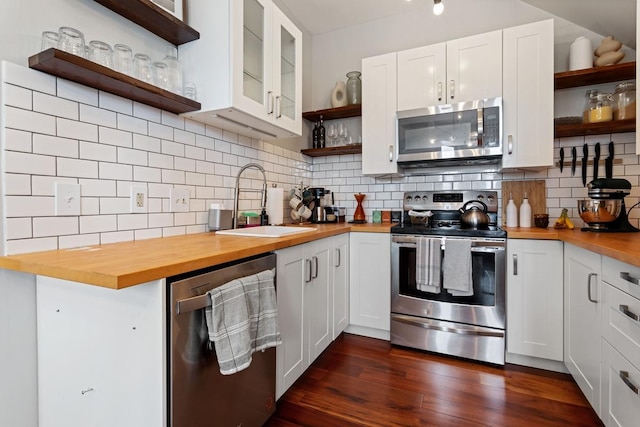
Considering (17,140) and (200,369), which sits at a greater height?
(17,140)

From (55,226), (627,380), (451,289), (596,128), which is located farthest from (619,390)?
(55,226)

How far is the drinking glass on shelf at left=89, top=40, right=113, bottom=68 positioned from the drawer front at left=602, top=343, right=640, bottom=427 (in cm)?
228

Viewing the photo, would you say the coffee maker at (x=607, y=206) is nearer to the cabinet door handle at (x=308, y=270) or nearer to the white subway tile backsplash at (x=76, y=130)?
the cabinet door handle at (x=308, y=270)

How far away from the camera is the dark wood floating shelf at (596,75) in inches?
78.0

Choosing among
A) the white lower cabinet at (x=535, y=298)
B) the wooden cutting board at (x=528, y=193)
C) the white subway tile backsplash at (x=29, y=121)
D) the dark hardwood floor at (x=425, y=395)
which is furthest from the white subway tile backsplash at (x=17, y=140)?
the wooden cutting board at (x=528, y=193)

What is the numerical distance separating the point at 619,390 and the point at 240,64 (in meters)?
2.17

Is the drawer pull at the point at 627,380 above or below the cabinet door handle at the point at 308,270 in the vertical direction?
below

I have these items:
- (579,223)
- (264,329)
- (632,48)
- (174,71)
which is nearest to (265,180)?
(174,71)

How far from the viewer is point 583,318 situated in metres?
1.55

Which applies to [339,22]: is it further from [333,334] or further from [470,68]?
[333,334]

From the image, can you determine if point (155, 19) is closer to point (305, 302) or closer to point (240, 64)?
point (240, 64)

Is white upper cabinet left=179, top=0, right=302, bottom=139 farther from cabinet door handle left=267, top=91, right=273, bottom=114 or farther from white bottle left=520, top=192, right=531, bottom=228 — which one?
white bottle left=520, top=192, right=531, bottom=228

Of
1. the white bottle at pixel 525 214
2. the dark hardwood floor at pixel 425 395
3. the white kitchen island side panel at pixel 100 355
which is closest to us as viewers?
the white kitchen island side panel at pixel 100 355

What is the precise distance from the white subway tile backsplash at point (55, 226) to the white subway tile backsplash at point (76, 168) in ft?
0.56
